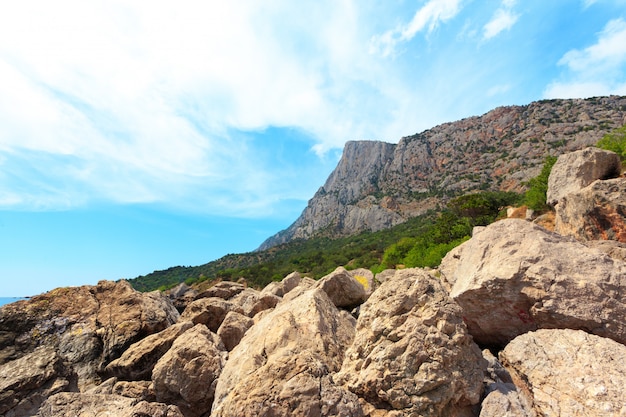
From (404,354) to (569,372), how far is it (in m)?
2.32

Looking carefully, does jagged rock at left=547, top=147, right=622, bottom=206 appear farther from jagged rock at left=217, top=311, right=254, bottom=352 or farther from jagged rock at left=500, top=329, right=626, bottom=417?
jagged rock at left=217, top=311, right=254, bottom=352

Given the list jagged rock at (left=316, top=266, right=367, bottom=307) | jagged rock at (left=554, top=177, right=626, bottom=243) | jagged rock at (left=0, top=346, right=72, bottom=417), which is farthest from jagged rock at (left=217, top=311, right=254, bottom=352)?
jagged rock at (left=554, top=177, right=626, bottom=243)

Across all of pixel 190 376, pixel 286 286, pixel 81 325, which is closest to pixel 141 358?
pixel 190 376

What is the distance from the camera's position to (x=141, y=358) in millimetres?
8594

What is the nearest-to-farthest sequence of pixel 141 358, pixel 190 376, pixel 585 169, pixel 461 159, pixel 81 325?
pixel 190 376 → pixel 141 358 → pixel 81 325 → pixel 585 169 → pixel 461 159

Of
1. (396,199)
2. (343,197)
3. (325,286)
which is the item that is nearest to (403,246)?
(325,286)

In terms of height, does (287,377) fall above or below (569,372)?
above

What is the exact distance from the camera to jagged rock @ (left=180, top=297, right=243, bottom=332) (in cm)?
1204

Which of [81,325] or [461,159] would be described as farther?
[461,159]

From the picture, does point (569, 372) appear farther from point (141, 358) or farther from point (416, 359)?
point (141, 358)

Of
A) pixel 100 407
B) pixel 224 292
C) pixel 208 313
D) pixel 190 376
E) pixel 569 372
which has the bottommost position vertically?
pixel 569 372

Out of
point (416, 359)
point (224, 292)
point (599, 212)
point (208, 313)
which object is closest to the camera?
point (416, 359)

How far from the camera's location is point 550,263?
5938mm

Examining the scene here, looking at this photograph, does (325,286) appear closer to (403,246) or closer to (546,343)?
(546,343)
